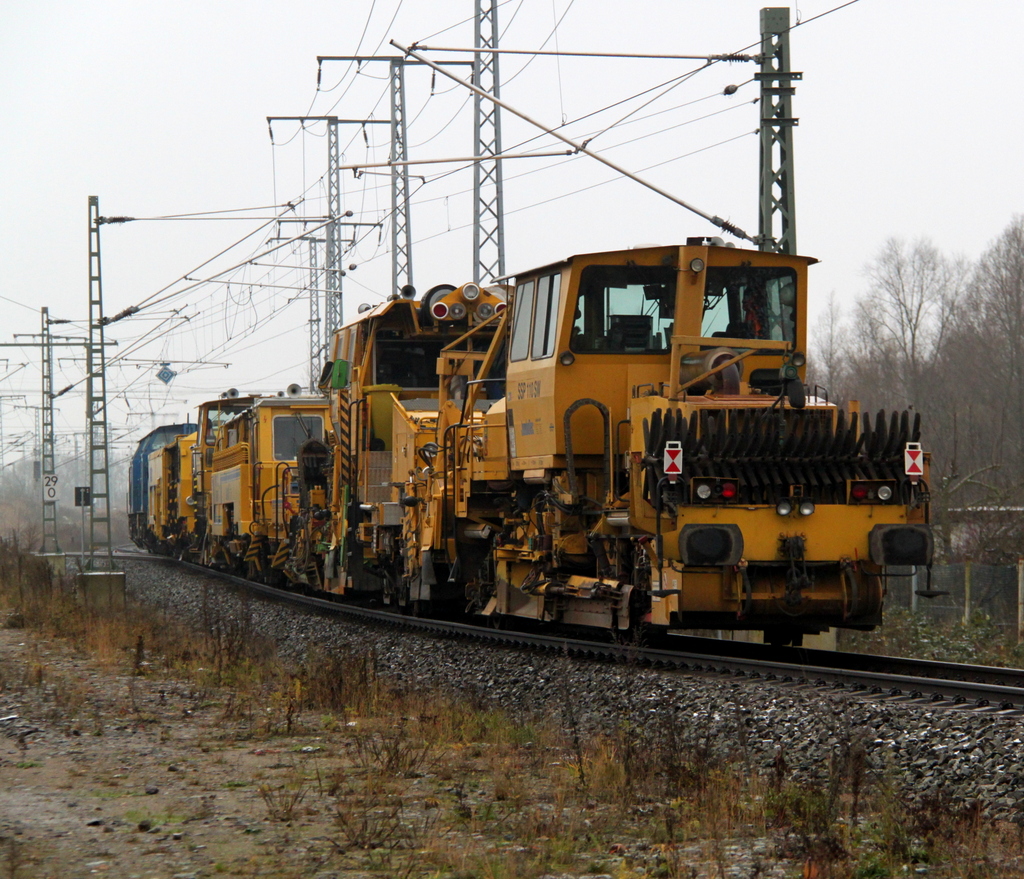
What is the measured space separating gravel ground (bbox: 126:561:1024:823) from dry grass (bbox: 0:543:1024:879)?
16 cm

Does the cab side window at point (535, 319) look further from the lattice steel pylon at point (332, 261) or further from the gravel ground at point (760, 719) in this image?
the lattice steel pylon at point (332, 261)

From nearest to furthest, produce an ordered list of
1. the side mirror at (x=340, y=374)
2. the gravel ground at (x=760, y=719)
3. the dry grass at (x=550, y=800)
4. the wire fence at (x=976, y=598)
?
the dry grass at (x=550, y=800) → the gravel ground at (x=760, y=719) → the side mirror at (x=340, y=374) → the wire fence at (x=976, y=598)

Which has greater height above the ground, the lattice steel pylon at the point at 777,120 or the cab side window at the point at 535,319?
the lattice steel pylon at the point at 777,120

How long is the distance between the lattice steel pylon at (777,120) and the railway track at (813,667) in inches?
202

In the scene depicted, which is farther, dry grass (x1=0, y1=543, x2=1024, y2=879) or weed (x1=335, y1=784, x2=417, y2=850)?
weed (x1=335, y1=784, x2=417, y2=850)

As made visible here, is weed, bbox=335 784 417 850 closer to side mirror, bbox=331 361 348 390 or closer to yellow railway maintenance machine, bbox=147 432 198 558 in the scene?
side mirror, bbox=331 361 348 390

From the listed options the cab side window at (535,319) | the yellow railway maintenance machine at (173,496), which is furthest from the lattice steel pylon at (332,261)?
the cab side window at (535,319)

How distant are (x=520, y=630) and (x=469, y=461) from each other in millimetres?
2244

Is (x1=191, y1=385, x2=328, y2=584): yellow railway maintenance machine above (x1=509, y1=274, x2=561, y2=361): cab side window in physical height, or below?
below

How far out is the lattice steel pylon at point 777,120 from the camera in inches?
582

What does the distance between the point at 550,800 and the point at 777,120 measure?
10.4 meters

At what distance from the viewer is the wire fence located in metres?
18.8

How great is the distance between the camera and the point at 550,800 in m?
6.58

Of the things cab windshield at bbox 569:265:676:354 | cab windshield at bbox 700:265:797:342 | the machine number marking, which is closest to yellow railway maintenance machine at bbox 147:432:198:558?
the machine number marking
